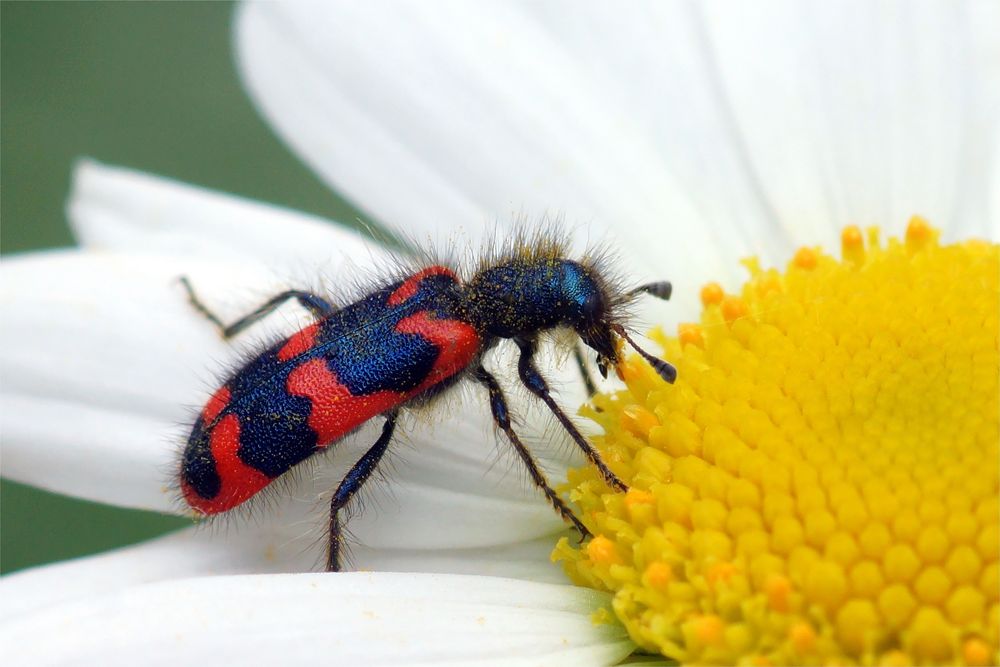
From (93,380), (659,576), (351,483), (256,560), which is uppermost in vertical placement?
(659,576)

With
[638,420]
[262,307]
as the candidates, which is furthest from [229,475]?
[638,420]

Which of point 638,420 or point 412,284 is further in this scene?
point 412,284

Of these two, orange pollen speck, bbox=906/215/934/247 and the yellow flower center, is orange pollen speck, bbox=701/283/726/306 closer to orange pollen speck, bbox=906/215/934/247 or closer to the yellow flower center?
the yellow flower center

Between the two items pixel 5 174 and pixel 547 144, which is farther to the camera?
pixel 5 174

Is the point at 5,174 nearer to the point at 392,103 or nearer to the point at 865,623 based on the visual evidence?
the point at 392,103

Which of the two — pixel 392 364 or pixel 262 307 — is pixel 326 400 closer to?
pixel 392 364

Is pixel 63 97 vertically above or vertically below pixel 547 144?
below

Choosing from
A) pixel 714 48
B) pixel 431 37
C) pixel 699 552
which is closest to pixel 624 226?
pixel 714 48
